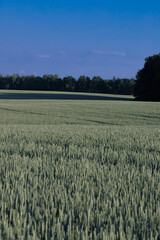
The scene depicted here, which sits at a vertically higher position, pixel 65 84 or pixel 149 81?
pixel 65 84

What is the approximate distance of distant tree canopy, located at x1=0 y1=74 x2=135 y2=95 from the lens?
105 m

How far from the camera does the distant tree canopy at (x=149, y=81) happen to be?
2199 inches

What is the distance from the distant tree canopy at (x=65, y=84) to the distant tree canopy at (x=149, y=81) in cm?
4238

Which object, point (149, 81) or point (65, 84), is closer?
point (149, 81)

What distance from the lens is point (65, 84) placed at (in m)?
106

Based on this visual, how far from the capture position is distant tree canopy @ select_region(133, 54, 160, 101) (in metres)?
55.8

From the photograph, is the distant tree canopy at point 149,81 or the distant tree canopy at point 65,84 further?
the distant tree canopy at point 65,84

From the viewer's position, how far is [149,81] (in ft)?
191

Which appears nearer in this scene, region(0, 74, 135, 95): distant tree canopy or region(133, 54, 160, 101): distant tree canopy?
region(133, 54, 160, 101): distant tree canopy

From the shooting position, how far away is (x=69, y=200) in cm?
191

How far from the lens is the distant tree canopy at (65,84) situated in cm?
10458

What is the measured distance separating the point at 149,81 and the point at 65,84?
172 ft

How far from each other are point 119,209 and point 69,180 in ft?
2.15

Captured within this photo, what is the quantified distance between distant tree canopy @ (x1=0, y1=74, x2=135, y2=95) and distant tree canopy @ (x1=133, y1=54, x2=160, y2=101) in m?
42.4
